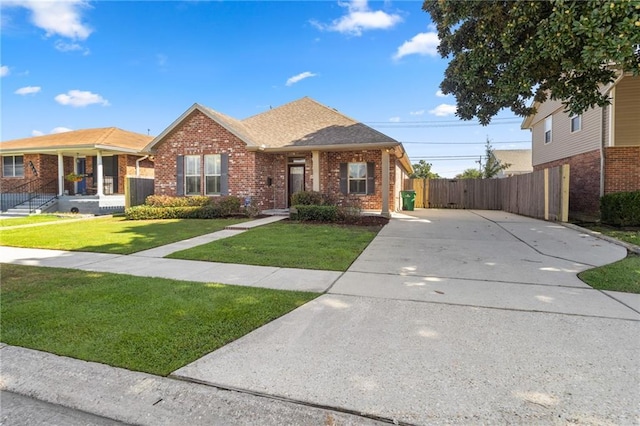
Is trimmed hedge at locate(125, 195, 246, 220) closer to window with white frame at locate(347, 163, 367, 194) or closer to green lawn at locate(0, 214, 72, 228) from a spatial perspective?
green lawn at locate(0, 214, 72, 228)

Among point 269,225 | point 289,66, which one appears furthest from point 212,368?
point 289,66

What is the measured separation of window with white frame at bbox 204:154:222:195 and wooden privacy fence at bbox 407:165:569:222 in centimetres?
1318

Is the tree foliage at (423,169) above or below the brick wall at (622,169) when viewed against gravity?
above

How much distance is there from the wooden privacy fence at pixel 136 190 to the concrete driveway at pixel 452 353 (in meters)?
14.2

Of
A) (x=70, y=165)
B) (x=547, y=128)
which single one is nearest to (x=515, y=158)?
(x=547, y=128)

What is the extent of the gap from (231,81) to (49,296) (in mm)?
18130

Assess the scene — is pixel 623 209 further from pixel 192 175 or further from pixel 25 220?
pixel 25 220

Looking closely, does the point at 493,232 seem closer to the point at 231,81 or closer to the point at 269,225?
the point at 269,225

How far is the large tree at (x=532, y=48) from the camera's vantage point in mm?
4934

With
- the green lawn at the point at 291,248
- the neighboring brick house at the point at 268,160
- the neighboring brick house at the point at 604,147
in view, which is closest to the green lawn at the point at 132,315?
the green lawn at the point at 291,248

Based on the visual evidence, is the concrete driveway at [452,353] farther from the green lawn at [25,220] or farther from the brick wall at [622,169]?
the green lawn at [25,220]

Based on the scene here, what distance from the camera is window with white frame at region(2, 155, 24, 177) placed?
67.9 feet

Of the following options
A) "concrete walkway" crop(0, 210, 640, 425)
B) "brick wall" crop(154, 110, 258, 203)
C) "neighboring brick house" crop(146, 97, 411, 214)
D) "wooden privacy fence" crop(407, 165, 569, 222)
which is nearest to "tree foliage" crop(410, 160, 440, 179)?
"wooden privacy fence" crop(407, 165, 569, 222)

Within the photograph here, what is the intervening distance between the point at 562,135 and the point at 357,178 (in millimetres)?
10339
